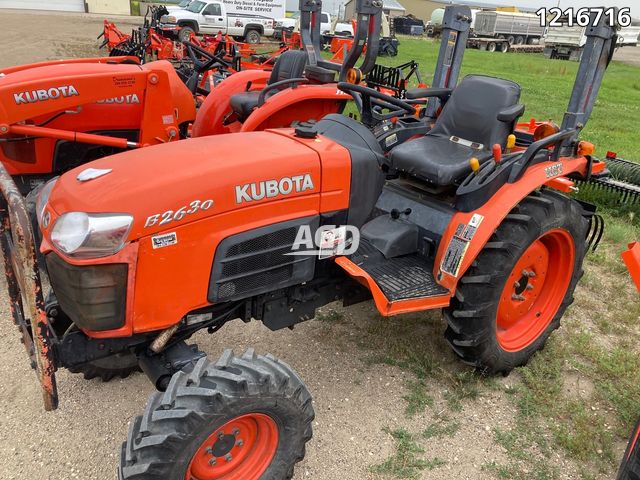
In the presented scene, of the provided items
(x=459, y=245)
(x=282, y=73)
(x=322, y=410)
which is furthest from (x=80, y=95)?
(x=459, y=245)

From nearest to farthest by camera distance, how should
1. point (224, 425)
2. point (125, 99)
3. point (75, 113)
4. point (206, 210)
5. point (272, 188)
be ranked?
point (224, 425)
point (206, 210)
point (272, 188)
point (75, 113)
point (125, 99)

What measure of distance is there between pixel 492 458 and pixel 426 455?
31cm

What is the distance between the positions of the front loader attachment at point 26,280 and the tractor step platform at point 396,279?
1215 mm

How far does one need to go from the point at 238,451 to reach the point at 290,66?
3994 millimetres

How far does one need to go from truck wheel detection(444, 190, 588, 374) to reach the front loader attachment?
1813 mm

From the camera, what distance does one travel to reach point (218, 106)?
526 cm

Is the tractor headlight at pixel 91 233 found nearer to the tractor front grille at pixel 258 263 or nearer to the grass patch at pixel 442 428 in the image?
the tractor front grille at pixel 258 263

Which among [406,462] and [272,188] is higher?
[272,188]

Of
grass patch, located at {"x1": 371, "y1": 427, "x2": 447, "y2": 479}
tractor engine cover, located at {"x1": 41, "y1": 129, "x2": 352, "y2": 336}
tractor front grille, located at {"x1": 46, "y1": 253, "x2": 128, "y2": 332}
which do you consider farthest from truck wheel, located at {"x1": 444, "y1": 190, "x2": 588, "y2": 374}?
tractor front grille, located at {"x1": 46, "y1": 253, "x2": 128, "y2": 332}

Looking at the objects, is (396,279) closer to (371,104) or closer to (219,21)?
(371,104)

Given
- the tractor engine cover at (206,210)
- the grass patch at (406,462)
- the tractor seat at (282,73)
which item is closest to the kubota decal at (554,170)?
the tractor engine cover at (206,210)

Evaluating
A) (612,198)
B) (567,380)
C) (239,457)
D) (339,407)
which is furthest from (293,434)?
(612,198)

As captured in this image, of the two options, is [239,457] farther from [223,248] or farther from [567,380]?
[567,380]

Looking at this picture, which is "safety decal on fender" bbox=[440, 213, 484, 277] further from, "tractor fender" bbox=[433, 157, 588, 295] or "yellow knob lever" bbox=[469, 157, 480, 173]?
"yellow knob lever" bbox=[469, 157, 480, 173]
